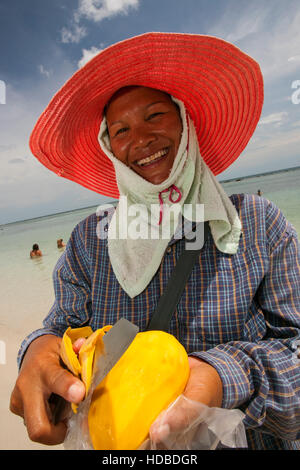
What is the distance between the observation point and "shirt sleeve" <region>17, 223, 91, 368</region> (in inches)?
51.1

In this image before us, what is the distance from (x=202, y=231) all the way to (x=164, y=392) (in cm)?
72

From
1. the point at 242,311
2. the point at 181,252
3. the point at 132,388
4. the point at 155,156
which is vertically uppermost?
the point at 155,156

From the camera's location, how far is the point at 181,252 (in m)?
1.22

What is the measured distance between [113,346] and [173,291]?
38 centimetres

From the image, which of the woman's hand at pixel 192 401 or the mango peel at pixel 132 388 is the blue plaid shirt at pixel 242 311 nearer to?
the woman's hand at pixel 192 401

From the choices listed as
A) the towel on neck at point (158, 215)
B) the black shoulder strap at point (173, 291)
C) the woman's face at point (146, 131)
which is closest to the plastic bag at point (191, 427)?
the black shoulder strap at point (173, 291)

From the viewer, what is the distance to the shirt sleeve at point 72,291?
130 centimetres

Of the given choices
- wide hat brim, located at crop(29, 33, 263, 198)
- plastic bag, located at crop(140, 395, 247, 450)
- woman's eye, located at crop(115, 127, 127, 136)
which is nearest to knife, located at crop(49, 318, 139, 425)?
plastic bag, located at crop(140, 395, 247, 450)

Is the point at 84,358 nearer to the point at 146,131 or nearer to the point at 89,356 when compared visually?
the point at 89,356

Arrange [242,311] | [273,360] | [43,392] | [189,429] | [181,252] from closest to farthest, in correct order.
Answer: [189,429]
[43,392]
[273,360]
[242,311]
[181,252]

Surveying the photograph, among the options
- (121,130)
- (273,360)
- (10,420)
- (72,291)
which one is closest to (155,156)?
(121,130)

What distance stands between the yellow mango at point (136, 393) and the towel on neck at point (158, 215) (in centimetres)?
43

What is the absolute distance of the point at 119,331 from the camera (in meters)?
0.87

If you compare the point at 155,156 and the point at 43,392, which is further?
the point at 155,156
